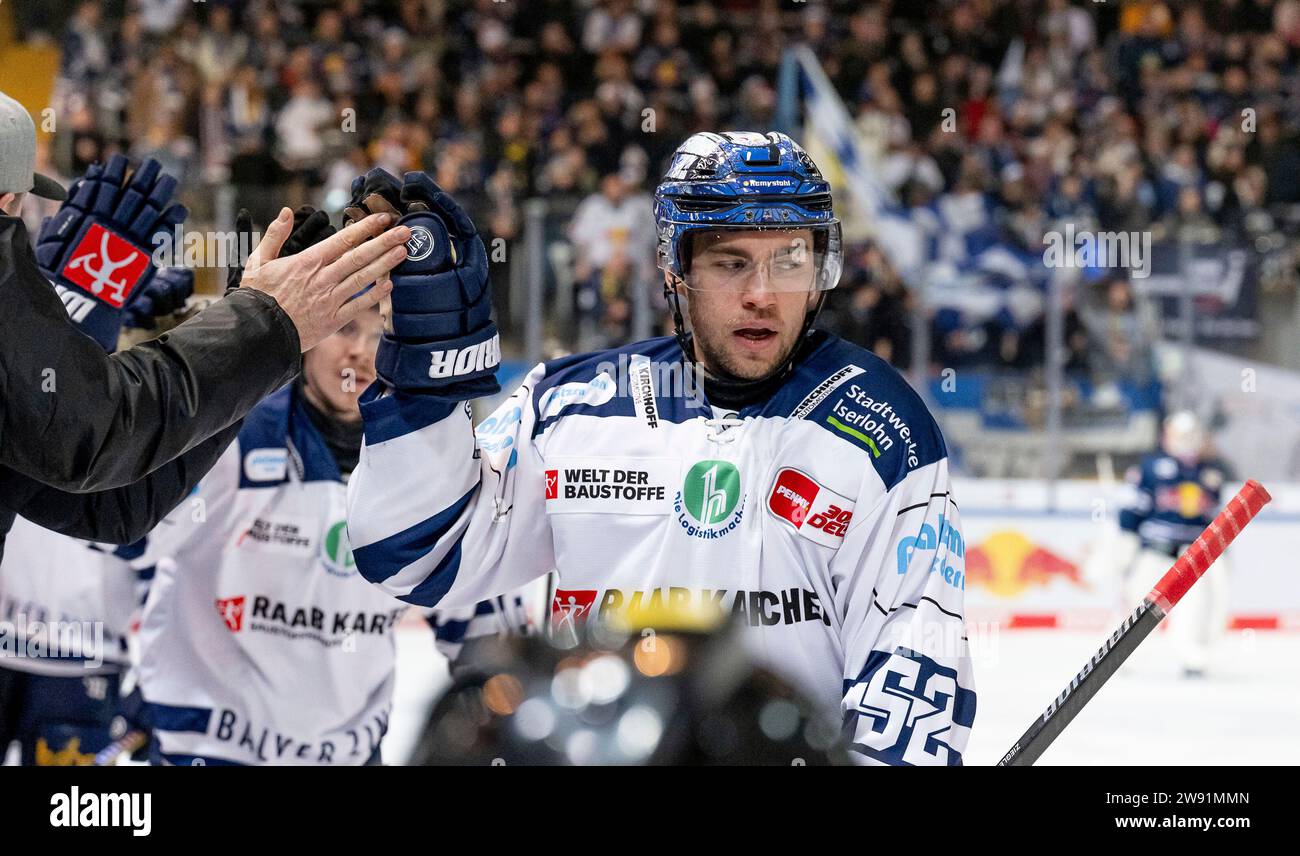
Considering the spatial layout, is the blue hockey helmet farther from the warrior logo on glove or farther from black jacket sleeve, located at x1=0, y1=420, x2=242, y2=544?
black jacket sleeve, located at x1=0, y1=420, x2=242, y2=544

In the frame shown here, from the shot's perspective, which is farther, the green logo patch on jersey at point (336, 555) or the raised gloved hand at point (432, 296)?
the green logo patch on jersey at point (336, 555)

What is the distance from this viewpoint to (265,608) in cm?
317

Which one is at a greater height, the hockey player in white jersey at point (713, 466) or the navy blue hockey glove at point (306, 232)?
the navy blue hockey glove at point (306, 232)

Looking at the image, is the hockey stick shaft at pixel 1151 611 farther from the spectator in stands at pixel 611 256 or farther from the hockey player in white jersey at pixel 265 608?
the spectator in stands at pixel 611 256

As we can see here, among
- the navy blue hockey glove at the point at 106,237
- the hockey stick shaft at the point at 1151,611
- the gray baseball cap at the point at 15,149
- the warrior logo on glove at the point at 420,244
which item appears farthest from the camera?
the navy blue hockey glove at the point at 106,237

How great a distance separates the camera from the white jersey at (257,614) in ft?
10.4

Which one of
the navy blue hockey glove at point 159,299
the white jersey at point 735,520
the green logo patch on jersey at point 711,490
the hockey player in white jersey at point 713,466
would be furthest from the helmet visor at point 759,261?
the navy blue hockey glove at point 159,299

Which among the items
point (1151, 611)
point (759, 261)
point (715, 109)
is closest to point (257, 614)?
point (759, 261)

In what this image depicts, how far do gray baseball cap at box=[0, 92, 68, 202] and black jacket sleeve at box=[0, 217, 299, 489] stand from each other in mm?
106

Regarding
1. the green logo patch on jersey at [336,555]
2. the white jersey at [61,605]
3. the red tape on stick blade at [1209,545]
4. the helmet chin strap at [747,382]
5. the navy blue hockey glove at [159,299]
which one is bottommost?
the white jersey at [61,605]

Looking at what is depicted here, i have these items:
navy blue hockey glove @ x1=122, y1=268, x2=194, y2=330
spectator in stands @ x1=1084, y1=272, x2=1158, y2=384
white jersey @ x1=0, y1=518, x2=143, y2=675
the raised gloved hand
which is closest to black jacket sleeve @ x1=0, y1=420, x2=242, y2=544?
the raised gloved hand

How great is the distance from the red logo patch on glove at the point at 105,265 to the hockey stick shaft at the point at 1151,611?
5.12 ft
